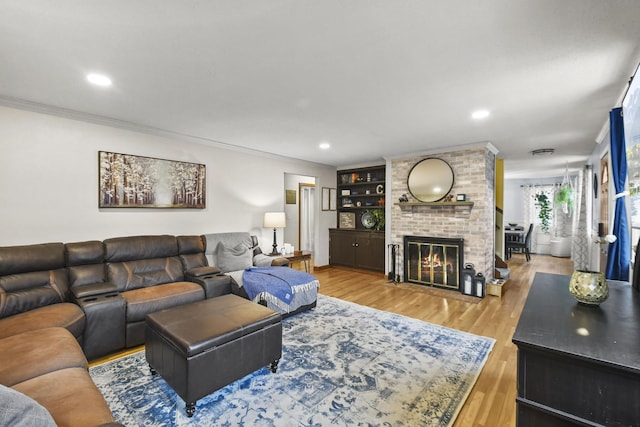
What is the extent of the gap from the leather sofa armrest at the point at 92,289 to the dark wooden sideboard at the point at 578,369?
131 inches

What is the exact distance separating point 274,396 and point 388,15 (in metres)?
2.60

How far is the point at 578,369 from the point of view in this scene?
104 cm

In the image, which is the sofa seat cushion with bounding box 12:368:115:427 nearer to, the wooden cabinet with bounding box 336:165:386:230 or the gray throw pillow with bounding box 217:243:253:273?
the gray throw pillow with bounding box 217:243:253:273

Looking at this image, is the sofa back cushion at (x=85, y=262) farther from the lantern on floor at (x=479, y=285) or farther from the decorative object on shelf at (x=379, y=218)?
the lantern on floor at (x=479, y=285)

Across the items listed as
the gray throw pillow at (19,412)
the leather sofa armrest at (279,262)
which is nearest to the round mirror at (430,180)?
the leather sofa armrest at (279,262)

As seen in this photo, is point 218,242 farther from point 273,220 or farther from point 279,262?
point 273,220

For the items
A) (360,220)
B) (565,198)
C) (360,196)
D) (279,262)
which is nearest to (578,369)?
(279,262)

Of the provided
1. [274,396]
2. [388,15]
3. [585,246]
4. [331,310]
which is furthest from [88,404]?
[585,246]

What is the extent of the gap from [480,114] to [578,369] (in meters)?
2.79

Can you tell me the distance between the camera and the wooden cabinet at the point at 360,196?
639cm

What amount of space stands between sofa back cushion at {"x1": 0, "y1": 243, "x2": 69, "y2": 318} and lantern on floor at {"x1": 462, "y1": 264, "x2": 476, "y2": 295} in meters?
5.22

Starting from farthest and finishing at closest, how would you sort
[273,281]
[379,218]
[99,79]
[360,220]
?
1. [360,220]
2. [379,218]
3. [273,281]
4. [99,79]

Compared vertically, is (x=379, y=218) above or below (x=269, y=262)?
above

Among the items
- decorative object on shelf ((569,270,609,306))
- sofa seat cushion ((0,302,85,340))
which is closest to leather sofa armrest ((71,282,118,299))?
sofa seat cushion ((0,302,85,340))
